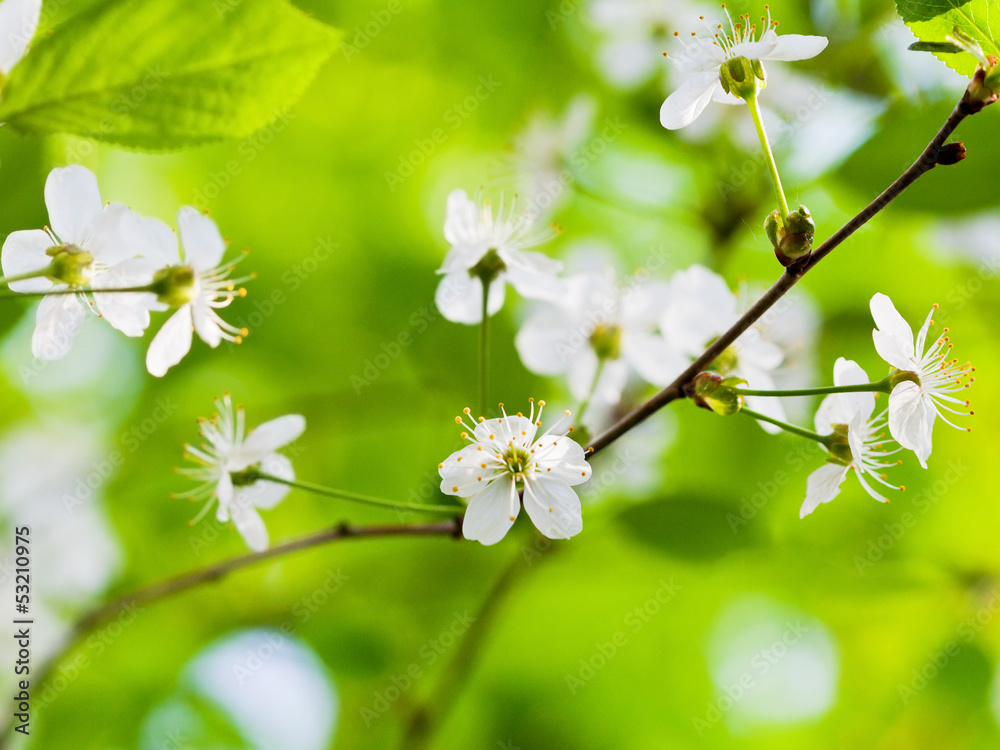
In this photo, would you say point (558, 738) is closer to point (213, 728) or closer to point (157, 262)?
point (213, 728)

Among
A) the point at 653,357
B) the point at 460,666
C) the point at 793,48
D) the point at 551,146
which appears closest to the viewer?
the point at 793,48

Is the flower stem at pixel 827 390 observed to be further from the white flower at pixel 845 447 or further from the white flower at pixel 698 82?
the white flower at pixel 698 82

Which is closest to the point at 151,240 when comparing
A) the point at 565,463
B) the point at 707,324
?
the point at 565,463

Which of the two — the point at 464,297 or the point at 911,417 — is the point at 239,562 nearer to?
the point at 464,297

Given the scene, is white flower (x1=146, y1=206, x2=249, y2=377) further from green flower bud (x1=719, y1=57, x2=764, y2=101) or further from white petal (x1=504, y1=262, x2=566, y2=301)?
green flower bud (x1=719, y1=57, x2=764, y2=101)

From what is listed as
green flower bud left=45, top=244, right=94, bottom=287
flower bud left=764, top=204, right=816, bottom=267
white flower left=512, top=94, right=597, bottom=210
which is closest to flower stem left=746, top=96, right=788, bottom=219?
flower bud left=764, top=204, right=816, bottom=267

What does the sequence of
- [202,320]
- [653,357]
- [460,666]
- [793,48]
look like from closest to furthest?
[793,48] < [202,320] < [653,357] < [460,666]
